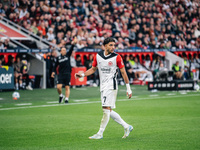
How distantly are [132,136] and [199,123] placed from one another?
265 centimetres

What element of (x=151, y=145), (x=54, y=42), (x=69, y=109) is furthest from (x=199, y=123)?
(x=54, y=42)

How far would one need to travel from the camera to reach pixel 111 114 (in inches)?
359

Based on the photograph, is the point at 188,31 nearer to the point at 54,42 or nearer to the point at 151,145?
the point at 54,42

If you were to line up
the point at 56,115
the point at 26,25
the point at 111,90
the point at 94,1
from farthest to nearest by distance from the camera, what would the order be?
1. the point at 94,1
2. the point at 26,25
3. the point at 56,115
4. the point at 111,90

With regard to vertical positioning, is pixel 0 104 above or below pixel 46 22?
below

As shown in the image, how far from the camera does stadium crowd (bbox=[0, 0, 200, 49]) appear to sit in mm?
28484

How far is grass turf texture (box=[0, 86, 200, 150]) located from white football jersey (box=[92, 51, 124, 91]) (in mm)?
A: 1085

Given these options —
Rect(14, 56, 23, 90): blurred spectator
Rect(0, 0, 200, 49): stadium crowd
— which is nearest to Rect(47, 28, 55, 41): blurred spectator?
Rect(0, 0, 200, 49): stadium crowd

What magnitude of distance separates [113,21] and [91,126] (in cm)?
2416

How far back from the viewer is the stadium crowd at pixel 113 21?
28.5 metres

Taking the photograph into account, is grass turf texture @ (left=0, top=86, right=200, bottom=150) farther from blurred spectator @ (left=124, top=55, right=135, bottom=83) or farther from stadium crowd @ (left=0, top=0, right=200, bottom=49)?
blurred spectator @ (left=124, top=55, right=135, bottom=83)

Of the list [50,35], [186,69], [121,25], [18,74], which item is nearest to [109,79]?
[18,74]

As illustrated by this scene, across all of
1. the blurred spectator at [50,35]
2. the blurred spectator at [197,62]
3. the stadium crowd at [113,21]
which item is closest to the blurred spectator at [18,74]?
the stadium crowd at [113,21]

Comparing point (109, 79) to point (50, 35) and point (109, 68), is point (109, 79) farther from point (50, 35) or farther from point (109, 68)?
point (50, 35)
